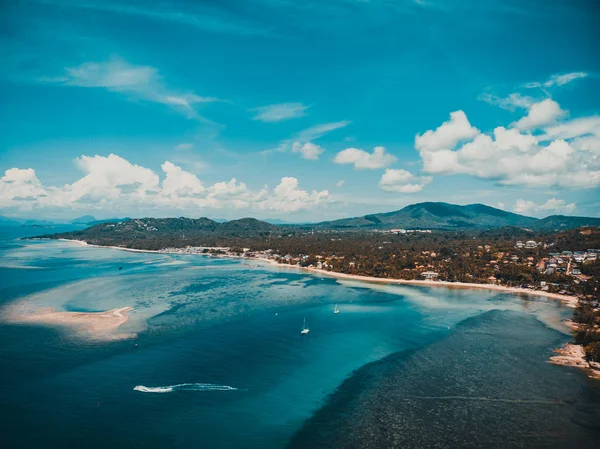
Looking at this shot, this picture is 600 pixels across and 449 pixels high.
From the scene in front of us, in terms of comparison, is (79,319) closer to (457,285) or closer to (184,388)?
(184,388)

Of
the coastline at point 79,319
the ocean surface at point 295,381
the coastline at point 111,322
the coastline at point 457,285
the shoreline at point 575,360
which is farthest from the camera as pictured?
the coastline at point 457,285

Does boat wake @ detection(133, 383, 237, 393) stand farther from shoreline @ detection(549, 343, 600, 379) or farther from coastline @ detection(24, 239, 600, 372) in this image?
shoreline @ detection(549, 343, 600, 379)

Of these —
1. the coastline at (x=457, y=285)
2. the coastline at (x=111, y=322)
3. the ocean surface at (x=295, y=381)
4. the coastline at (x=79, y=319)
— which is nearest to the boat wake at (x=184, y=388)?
the ocean surface at (x=295, y=381)

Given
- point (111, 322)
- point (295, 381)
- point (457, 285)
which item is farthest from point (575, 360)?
point (111, 322)

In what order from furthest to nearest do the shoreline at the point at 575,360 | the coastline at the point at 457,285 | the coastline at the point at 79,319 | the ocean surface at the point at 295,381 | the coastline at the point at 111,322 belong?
the coastline at the point at 457,285 → the coastline at the point at 79,319 → the coastline at the point at 111,322 → the shoreline at the point at 575,360 → the ocean surface at the point at 295,381

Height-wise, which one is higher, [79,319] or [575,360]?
Result: [79,319]

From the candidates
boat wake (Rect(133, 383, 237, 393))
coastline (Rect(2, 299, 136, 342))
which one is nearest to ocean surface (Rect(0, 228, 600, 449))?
boat wake (Rect(133, 383, 237, 393))

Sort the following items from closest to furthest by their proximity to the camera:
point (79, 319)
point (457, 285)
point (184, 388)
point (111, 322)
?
1. point (184, 388)
2. point (111, 322)
3. point (79, 319)
4. point (457, 285)

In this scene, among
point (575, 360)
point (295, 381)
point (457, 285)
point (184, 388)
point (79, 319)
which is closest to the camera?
point (184, 388)

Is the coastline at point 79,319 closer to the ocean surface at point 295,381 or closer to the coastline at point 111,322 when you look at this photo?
the coastline at point 111,322
